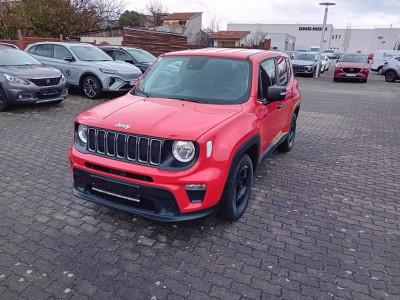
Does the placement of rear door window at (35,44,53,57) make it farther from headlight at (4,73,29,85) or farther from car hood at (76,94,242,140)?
car hood at (76,94,242,140)

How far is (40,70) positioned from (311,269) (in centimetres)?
807

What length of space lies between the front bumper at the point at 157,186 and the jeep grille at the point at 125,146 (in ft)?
0.21

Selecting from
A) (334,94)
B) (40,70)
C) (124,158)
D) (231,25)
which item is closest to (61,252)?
(124,158)

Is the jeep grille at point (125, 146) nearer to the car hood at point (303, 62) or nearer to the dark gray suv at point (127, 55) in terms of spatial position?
the dark gray suv at point (127, 55)

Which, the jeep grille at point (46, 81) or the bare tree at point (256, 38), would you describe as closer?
the jeep grille at point (46, 81)

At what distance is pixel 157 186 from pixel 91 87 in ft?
27.3

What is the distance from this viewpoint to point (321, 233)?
3.39 m

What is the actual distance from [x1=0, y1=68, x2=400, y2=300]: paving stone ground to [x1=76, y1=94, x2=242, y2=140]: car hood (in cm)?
Answer: 90

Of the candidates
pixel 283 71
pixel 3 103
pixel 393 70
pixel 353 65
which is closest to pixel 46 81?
A: pixel 3 103

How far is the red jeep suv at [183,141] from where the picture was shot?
110 inches

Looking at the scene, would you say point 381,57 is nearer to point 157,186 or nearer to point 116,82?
point 116,82

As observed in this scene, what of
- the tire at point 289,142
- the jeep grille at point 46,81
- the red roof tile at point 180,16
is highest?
the red roof tile at point 180,16

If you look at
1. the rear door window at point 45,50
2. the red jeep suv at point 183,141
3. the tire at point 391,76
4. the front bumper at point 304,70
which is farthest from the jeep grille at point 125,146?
the tire at point 391,76

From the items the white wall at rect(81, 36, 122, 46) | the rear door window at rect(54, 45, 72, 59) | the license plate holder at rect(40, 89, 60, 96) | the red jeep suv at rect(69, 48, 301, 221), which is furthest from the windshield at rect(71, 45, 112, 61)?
the white wall at rect(81, 36, 122, 46)
